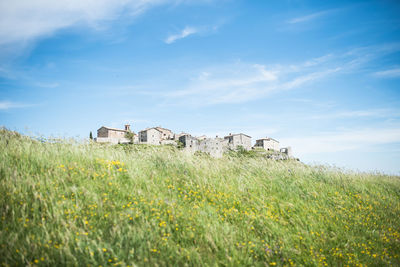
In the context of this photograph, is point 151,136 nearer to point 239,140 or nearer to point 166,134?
point 166,134

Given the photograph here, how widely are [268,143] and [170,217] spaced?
111726 mm

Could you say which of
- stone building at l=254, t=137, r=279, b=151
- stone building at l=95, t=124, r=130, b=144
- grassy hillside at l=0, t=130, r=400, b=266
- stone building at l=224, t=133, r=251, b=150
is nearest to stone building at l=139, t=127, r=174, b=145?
stone building at l=95, t=124, r=130, b=144

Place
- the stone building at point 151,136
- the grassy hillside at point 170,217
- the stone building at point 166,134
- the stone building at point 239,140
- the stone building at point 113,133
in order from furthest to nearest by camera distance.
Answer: the stone building at point 166,134 < the stone building at point 239,140 < the stone building at point 113,133 < the stone building at point 151,136 < the grassy hillside at point 170,217

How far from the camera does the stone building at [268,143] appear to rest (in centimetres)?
10912

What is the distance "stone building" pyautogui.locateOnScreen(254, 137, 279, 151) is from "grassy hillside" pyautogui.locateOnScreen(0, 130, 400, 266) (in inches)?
4156

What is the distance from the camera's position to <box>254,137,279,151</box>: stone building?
109125 millimetres

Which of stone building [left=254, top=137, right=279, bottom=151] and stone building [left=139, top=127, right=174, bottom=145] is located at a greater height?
stone building [left=139, top=127, right=174, bottom=145]

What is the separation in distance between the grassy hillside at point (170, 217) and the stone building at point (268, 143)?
106 m

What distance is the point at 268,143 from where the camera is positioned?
109625 mm

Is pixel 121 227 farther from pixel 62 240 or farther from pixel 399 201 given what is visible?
pixel 399 201

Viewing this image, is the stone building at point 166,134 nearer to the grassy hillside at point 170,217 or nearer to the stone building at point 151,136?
the stone building at point 151,136

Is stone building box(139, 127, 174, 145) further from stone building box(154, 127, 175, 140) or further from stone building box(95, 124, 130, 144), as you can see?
stone building box(95, 124, 130, 144)

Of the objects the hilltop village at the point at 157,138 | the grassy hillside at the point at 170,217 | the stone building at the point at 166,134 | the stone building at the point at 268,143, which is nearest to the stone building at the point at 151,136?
the hilltop village at the point at 157,138

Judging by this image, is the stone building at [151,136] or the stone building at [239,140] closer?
the stone building at [151,136]
